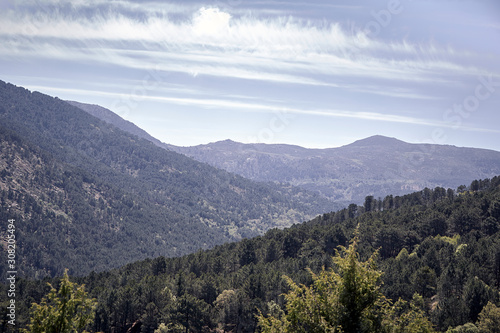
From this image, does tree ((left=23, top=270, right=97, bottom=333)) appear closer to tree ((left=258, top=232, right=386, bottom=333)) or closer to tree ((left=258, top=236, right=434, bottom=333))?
tree ((left=258, top=236, right=434, bottom=333))

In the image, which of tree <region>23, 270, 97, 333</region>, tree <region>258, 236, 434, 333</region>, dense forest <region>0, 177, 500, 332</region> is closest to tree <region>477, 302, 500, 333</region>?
dense forest <region>0, 177, 500, 332</region>

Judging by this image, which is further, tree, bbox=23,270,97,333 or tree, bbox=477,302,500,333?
tree, bbox=477,302,500,333

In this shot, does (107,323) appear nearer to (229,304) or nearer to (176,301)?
(176,301)

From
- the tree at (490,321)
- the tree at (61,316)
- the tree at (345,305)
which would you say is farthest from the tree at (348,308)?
the tree at (490,321)

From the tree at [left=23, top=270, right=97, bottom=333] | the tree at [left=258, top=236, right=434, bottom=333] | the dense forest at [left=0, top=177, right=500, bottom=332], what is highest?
the tree at [left=258, top=236, right=434, bottom=333]

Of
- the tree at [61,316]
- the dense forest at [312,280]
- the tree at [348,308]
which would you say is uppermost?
the tree at [348,308]

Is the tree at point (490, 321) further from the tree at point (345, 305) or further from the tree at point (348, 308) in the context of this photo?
the tree at point (345, 305)

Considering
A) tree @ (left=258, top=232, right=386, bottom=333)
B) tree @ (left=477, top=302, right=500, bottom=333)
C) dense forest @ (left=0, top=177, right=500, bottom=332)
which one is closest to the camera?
tree @ (left=258, top=232, right=386, bottom=333)

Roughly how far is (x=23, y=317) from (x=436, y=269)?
413ft

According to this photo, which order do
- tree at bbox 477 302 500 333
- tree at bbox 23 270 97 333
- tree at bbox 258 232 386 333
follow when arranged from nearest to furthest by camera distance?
tree at bbox 258 232 386 333, tree at bbox 23 270 97 333, tree at bbox 477 302 500 333

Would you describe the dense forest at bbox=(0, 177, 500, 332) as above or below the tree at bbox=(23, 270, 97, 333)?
below

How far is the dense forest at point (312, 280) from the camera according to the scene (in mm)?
92775

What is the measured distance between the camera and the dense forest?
9278cm

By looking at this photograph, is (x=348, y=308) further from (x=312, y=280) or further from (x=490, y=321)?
(x=312, y=280)
